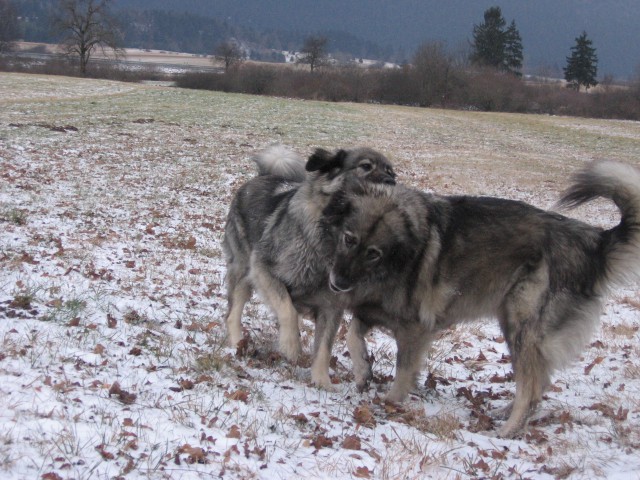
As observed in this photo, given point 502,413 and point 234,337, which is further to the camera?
point 234,337

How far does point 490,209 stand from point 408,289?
2.99 feet

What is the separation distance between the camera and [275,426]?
13.3 feet

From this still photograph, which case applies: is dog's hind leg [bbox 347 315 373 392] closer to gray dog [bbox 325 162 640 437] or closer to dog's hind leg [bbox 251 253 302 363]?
gray dog [bbox 325 162 640 437]

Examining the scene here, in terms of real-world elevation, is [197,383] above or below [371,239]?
below

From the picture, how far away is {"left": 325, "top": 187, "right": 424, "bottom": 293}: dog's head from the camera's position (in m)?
4.69

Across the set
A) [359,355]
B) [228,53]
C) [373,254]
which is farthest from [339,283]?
[228,53]

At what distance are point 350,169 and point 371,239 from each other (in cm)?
115

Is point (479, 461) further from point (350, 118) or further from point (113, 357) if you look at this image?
point (350, 118)

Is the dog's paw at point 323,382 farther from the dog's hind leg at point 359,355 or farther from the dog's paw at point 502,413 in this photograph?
the dog's paw at point 502,413

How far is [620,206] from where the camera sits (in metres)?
4.62

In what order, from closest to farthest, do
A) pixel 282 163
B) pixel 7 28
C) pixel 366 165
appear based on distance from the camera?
pixel 366 165
pixel 282 163
pixel 7 28

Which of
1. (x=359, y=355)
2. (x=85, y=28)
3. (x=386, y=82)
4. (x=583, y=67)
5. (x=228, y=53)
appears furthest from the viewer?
(x=228, y=53)

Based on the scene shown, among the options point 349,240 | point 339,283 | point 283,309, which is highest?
point 349,240

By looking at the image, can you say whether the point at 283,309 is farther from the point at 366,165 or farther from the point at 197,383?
the point at 366,165
